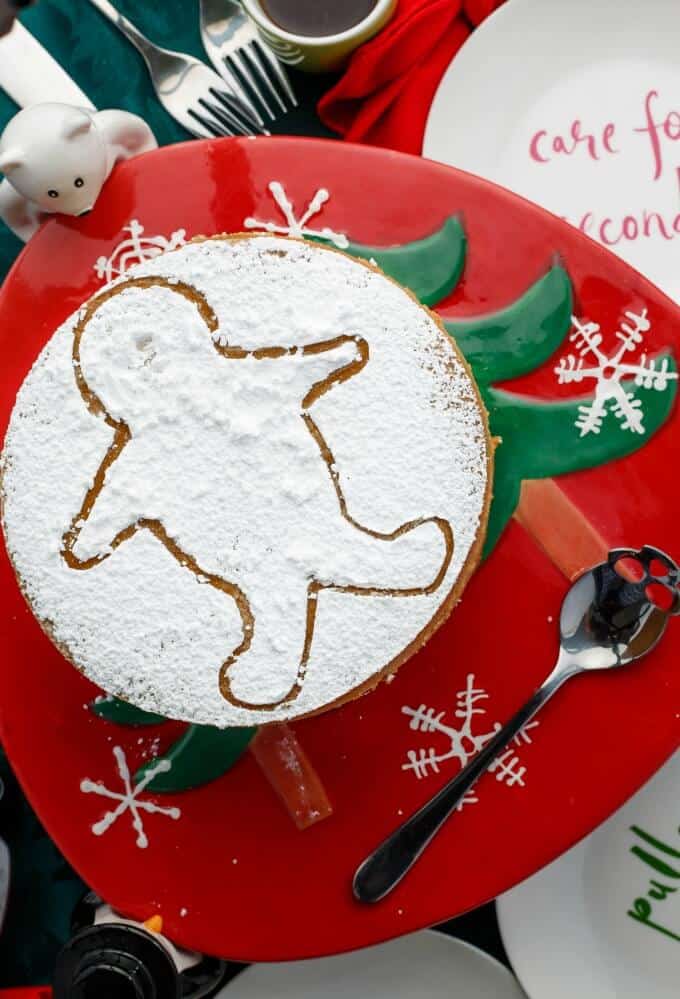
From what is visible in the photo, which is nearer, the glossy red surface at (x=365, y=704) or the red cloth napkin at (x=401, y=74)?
the glossy red surface at (x=365, y=704)

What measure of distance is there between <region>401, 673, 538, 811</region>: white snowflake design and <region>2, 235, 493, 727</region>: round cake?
0.20 metres

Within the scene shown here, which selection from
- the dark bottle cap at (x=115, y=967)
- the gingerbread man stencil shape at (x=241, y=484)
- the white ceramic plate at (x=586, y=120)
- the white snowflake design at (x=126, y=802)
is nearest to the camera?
the gingerbread man stencil shape at (x=241, y=484)

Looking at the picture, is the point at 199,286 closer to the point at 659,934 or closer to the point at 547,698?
the point at 547,698

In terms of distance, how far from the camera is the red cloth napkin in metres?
1.18

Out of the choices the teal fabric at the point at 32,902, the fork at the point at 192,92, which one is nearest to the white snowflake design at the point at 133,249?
the fork at the point at 192,92

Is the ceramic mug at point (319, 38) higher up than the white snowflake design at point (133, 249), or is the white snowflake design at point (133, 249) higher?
the ceramic mug at point (319, 38)

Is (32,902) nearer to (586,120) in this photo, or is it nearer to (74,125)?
(74,125)

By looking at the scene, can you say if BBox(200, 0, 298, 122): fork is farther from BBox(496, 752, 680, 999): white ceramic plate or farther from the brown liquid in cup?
BBox(496, 752, 680, 999): white ceramic plate

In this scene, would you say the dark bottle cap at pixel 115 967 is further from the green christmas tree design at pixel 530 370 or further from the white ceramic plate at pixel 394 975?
the green christmas tree design at pixel 530 370

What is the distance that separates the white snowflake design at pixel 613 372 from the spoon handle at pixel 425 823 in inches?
10.9

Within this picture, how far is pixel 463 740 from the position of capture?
3.51 feet

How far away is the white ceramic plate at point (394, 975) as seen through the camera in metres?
1.24

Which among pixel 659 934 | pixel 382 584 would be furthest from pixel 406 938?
pixel 382 584

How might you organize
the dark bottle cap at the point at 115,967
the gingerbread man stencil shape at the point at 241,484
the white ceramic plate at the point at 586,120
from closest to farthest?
the gingerbread man stencil shape at the point at 241,484 < the dark bottle cap at the point at 115,967 < the white ceramic plate at the point at 586,120
